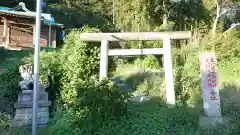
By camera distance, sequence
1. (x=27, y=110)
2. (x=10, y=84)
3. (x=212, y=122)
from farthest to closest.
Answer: (x=10, y=84)
(x=27, y=110)
(x=212, y=122)

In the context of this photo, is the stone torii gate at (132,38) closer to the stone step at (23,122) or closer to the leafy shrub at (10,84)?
the stone step at (23,122)

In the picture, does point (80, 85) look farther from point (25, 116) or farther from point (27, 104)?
point (25, 116)

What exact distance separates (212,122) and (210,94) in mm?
692

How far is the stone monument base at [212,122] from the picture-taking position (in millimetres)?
7527

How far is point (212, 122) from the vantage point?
25.2 feet

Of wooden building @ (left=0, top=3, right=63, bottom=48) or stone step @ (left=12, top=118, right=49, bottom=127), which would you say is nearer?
stone step @ (left=12, top=118, right=49, bottom=127)

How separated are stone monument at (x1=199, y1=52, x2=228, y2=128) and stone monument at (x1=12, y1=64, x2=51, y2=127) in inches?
159

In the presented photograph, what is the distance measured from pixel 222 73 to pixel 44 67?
6.98 meters

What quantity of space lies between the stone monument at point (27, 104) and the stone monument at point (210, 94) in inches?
159

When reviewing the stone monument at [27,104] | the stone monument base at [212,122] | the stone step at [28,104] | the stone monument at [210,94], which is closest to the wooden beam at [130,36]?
the stone monument at [210,94]

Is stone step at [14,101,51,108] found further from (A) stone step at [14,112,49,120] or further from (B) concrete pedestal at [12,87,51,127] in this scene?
(A) stone step at [14,112,49,120]

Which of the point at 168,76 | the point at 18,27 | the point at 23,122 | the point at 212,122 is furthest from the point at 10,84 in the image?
the point at 18,27

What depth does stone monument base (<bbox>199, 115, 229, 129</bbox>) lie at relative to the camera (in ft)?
24.7

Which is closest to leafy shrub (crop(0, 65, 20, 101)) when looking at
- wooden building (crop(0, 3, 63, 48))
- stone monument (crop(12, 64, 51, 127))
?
stone monument (crop(12, 64, 51, 127))
